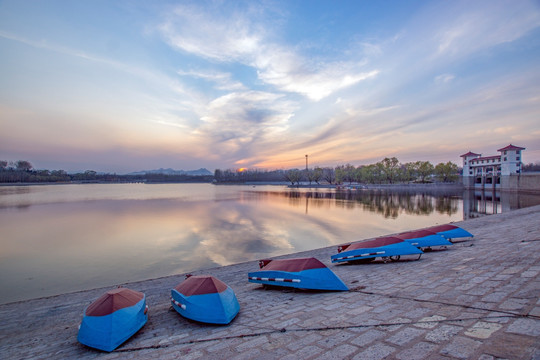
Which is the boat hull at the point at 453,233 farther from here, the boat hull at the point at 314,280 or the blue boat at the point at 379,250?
the boat hull at the point at 314,280

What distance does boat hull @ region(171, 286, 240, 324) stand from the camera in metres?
4.65

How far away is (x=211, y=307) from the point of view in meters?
4.70

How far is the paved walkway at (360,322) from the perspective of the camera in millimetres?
3205

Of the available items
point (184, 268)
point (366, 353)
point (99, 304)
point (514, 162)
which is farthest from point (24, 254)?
point (514, 162)

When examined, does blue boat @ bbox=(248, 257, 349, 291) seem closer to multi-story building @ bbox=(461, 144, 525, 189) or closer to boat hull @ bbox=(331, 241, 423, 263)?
boat hull @ bbox=(331, 241, 423, 263)

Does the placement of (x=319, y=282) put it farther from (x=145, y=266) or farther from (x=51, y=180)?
(x=51, y=180)

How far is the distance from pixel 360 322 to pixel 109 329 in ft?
12.6

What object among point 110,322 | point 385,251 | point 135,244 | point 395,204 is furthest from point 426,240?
point 395,204

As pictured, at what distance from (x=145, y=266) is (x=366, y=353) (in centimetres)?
1028

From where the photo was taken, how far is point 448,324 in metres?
3.59

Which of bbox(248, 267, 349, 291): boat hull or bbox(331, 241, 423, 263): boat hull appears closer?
bbox(248, 267, 349, 291): boat hull

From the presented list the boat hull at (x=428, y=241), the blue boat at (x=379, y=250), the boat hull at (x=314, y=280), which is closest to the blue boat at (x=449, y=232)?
the boat hull at (x=428, y=241)

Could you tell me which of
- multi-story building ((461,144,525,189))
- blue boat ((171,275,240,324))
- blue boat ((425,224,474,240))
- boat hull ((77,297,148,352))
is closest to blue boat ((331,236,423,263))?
blue boat ((425,224,474,240))

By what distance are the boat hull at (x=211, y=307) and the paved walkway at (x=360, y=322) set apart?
0.49 feet
